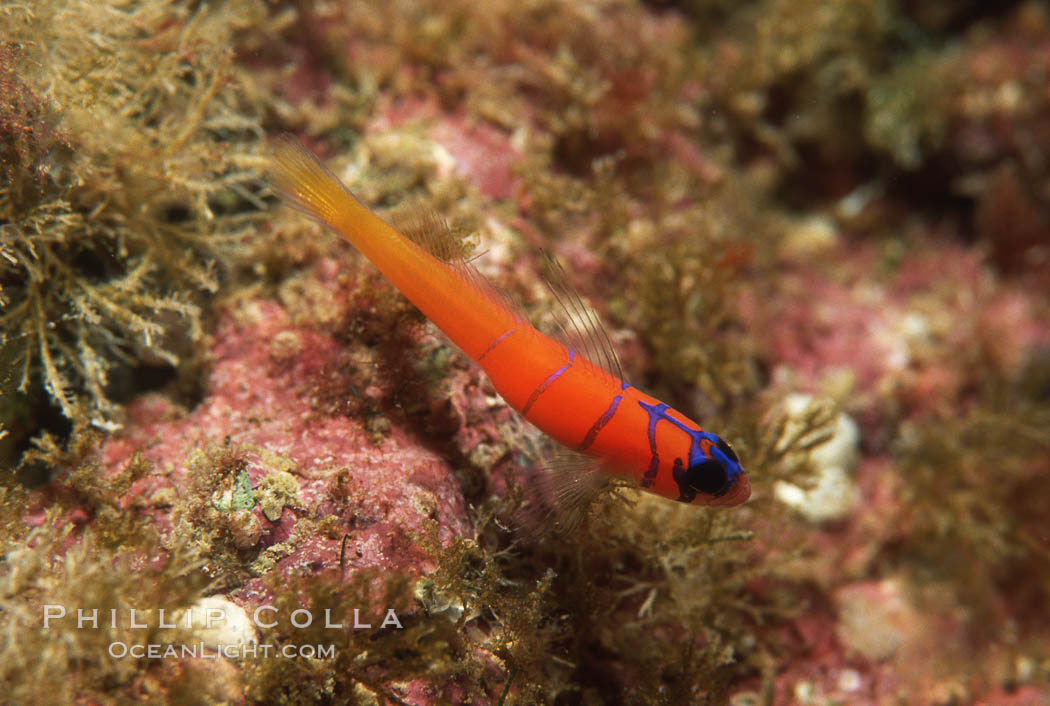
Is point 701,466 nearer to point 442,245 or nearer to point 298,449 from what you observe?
point 442,245

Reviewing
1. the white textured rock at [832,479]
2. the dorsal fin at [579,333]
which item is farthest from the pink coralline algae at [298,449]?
the white textured rock at [832,479]

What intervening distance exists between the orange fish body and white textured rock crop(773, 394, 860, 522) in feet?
6.32

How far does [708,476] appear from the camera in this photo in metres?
2.32

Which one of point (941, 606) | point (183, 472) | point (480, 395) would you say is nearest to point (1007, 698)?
point (941, 606)

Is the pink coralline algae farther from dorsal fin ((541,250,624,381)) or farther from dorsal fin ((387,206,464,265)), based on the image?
dorsal fin ((541,250,624,381))

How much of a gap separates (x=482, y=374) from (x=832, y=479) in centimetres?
273

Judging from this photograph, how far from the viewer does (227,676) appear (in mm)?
2289

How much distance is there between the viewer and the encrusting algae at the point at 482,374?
2.52m

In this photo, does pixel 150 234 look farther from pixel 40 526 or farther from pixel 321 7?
pixel 321 7

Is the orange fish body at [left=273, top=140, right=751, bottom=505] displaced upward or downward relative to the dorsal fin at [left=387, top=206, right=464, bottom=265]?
downward

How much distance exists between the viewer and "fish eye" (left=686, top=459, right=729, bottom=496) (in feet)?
7.60

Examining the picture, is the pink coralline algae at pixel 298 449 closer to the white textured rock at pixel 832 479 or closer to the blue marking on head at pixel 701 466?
the blue marking on head at pixel 701 466


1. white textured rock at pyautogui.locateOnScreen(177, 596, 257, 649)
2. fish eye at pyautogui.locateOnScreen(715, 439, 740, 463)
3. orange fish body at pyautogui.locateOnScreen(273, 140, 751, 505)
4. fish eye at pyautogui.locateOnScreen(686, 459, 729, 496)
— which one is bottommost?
white textured rock at pyautogui.locateOnScreen(177, 596, 257, 649)

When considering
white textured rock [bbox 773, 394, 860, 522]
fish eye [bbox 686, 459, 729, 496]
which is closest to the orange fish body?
fish eye [bbox 686, 459, 729, 496]
